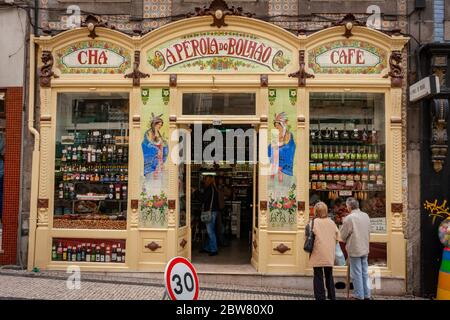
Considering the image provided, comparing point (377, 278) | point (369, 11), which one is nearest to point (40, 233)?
point (377, 278)

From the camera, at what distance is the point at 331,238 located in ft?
25.5

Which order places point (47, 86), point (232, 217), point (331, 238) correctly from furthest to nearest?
point (232, 217) → point (47, 86) → point (331, 238)

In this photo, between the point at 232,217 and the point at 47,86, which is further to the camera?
the point at 232,217

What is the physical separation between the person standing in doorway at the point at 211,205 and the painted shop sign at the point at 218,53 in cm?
304

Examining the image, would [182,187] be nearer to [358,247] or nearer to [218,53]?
[218,53]

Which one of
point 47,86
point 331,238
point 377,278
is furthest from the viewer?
point 47,86

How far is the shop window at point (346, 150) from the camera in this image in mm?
9586

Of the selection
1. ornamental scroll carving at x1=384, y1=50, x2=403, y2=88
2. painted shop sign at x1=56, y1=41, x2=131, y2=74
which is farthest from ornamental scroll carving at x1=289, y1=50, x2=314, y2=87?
painted shop sign at x1=56, y1=41, x2=131, y2=74

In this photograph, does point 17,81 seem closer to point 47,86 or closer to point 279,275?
point 47,86

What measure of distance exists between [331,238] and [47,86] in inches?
239

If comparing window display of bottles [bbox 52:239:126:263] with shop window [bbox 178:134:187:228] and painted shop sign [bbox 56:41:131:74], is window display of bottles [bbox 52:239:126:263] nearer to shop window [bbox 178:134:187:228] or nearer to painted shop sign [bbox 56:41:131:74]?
shop window [bbox 178:134:187:228]

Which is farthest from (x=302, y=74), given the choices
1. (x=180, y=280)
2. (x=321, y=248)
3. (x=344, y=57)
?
(x=180, y=280)

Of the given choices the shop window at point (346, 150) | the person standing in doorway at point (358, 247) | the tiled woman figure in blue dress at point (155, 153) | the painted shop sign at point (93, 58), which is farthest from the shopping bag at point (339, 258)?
the painted shop sign at point (93, 58)

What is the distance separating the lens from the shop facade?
9445mm
